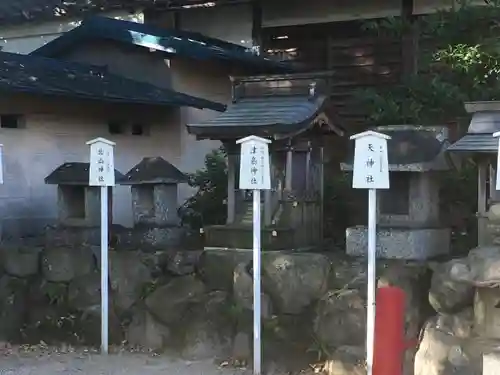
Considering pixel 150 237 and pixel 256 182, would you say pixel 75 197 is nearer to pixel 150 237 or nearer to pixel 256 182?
pixel 150 237

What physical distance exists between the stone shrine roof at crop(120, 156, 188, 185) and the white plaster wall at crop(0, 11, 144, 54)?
5.98 m

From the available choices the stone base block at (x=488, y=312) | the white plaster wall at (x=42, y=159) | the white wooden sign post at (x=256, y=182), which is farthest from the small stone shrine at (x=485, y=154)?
the white plaster wall at (x=42, y=159)

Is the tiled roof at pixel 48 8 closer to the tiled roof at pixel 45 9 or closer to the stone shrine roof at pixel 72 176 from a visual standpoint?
the tiled roof at pixel 45 9

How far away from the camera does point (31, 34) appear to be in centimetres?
1568

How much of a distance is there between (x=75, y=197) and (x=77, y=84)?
1797 mm

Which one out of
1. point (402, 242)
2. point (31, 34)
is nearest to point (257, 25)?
point (31, 34)

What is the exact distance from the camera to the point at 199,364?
A: 822 cm

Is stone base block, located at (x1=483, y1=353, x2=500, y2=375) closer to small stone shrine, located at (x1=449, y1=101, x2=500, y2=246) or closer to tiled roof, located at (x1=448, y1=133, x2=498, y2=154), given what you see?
small stone shrine, located at (x1=449, y1=101, x2=500, y2=246)

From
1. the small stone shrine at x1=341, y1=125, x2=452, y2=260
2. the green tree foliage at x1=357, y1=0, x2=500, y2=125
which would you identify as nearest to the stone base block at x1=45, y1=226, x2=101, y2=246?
the small stone shrine at x1=341, y1=125, x2=452, y2=260

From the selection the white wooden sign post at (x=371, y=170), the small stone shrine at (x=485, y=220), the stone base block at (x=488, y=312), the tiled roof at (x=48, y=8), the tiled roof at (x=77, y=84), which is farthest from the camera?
the tiled roof at (x=48, y=8)

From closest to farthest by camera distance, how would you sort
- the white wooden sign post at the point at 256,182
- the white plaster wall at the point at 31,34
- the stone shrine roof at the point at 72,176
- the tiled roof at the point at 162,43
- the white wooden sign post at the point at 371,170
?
the white wooden sign post at the point at 371,170, the white wooden sign post at the point at 256,182, the stone shrine roof at the point at 72,176, the tiled roof at the point at 162,43, the white plaster wall at the point at 31,34

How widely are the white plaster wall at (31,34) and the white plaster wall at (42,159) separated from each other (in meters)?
3.92

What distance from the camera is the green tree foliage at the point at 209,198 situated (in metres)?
11.1

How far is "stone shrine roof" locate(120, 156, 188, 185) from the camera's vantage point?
32.4 feet
